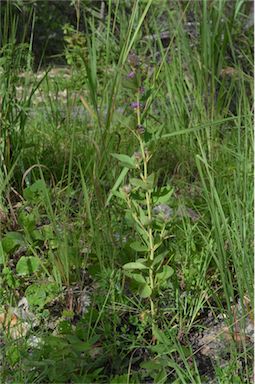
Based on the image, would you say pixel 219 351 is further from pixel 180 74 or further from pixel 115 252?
pixel 180 74

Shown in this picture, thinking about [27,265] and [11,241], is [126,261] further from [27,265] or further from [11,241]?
[11,241]

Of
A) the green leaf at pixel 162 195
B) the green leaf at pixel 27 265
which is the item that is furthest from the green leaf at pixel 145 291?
the green leaf at pixel 27 265

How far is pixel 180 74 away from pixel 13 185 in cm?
88

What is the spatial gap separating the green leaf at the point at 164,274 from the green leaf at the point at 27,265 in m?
0.45

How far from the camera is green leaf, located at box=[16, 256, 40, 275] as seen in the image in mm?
2316

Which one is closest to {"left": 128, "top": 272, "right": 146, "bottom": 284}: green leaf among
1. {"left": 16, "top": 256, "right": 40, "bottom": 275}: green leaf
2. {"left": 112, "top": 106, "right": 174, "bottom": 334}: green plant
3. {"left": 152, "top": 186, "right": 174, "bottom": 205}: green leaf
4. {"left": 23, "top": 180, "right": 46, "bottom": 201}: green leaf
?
{"left": 112, "top": 106, "right": 174, "bottom": 334}: green plant

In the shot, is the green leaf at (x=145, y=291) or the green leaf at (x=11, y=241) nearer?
the green leaf at (x=145, y=291)

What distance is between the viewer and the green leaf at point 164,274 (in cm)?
202

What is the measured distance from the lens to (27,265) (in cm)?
232

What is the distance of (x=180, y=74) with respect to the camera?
10.2 ft

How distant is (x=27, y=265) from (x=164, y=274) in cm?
50

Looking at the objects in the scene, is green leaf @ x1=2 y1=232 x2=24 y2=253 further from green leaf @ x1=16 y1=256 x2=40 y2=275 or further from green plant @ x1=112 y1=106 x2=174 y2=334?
green plant @ x1=112 y1=106 x2=174 y2=334

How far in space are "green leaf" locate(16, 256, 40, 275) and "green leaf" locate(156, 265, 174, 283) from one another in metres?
0.45

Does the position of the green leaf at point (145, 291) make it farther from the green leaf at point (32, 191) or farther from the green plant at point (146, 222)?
the green leaf at point (32, 191)
